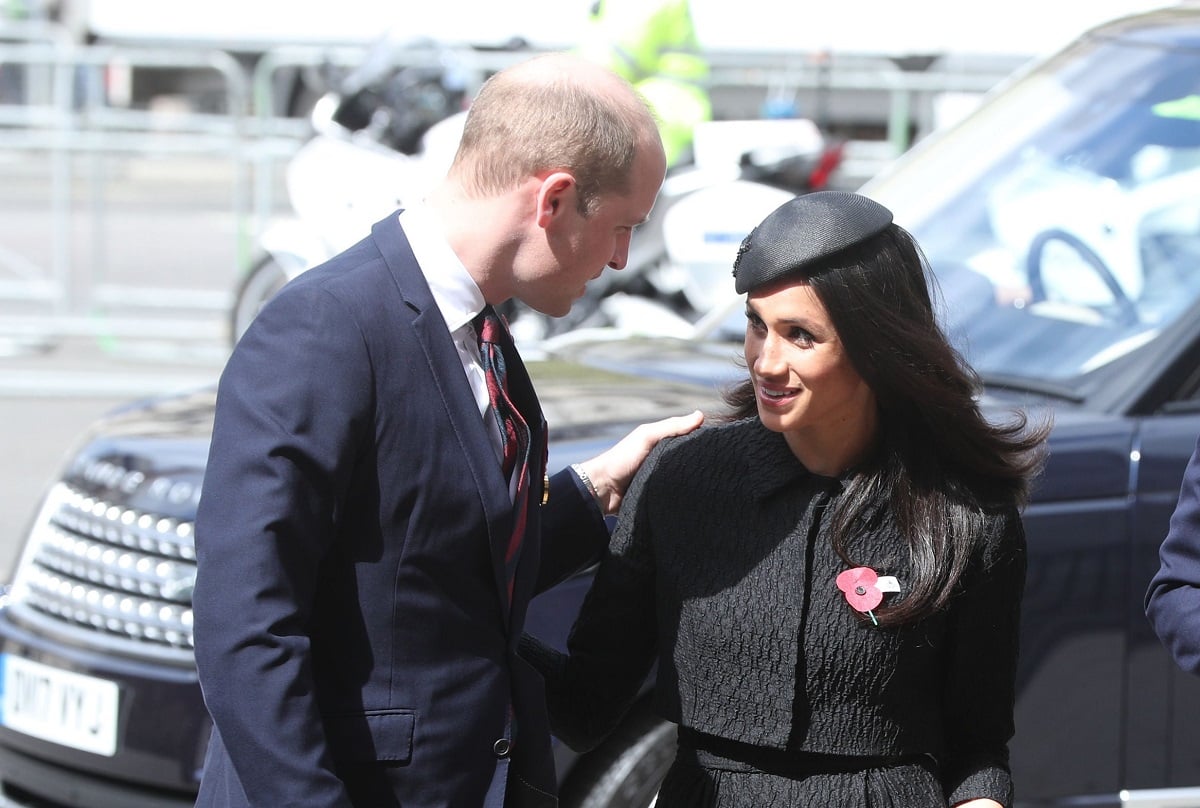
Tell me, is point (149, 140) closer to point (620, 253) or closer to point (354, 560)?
point (620, 253)

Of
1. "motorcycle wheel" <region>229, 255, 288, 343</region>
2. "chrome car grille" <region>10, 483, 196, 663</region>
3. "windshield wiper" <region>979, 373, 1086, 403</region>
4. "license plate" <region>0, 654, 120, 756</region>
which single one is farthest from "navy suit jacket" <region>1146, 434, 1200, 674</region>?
"motorcycle wheel" <region>229, 255, 288, 343</region>

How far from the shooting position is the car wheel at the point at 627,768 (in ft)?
10.6

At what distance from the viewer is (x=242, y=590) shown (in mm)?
1938

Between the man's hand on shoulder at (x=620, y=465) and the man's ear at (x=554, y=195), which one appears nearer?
the man's ear at (x=554, y=195)

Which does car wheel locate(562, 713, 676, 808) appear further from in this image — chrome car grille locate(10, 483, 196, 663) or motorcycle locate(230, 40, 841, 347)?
motorcycle locate(230, 40, 841, 347)

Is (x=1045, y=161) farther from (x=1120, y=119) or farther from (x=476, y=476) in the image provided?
(x=476, y=476)

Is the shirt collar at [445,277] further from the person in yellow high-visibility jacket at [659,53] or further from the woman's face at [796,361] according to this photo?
the person in yellow high-visibility jacket at [659,53]

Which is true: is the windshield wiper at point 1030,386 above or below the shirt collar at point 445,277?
below

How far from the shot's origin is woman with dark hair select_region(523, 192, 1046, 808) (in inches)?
92.7

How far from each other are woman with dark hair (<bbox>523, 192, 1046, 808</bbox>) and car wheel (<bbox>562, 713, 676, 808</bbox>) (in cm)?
76

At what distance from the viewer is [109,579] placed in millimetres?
3660

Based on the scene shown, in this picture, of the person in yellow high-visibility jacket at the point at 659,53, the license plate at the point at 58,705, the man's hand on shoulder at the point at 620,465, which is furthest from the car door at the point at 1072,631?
the person in yellow high-visibility jacket at the point at 659,53

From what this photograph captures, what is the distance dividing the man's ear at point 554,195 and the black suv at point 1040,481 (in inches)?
44.4

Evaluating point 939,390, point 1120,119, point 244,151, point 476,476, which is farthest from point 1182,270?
point 244,151
